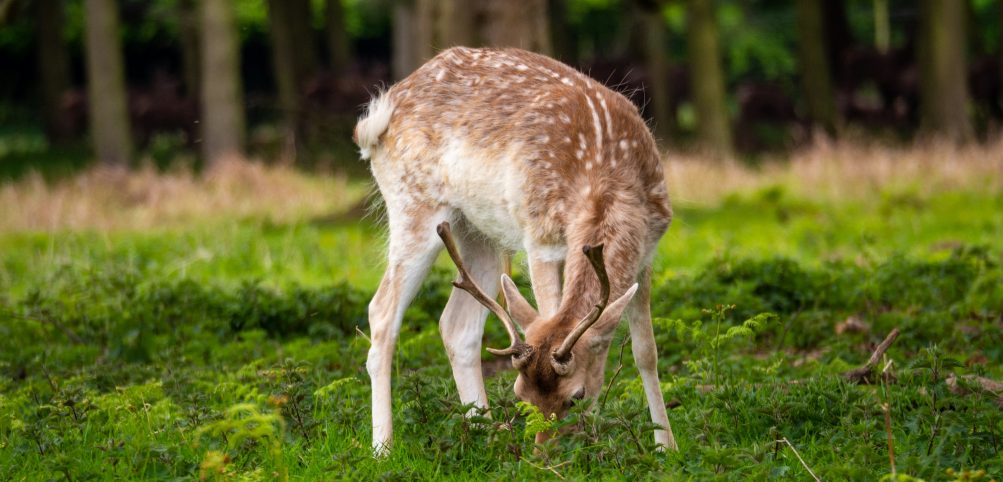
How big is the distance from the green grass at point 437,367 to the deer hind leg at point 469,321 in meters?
0.16

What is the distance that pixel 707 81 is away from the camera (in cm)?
Answer: 1731

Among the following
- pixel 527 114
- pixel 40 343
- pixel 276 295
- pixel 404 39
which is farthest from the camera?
pixel 404 39

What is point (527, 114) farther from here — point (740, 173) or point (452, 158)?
point (740, 173)

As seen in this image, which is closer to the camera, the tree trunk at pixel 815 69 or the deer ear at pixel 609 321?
the deer ear at pixel 609 321

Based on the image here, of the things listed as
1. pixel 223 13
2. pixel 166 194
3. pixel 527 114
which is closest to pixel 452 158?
pixel 527 114

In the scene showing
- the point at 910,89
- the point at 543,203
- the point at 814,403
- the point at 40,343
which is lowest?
the point at 910,89

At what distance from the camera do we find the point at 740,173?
48.8ft

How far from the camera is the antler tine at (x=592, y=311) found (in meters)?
4.61

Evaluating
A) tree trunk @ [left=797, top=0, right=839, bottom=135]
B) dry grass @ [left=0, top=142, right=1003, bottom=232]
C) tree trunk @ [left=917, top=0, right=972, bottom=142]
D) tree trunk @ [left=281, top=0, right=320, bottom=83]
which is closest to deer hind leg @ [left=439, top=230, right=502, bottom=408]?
dry grass @ [left=0, top=142, right=1003, bottom=232]

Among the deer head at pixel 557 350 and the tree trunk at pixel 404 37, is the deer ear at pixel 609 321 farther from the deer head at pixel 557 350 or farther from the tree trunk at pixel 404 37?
the tree trunk at pixel 404 37

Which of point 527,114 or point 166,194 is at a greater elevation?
point 527,114

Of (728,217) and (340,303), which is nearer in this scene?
(340,303)

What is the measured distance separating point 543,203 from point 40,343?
A: 3.80m

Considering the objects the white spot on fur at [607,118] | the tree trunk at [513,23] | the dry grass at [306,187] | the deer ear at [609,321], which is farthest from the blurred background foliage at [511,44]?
the deer ear at [609,321]
